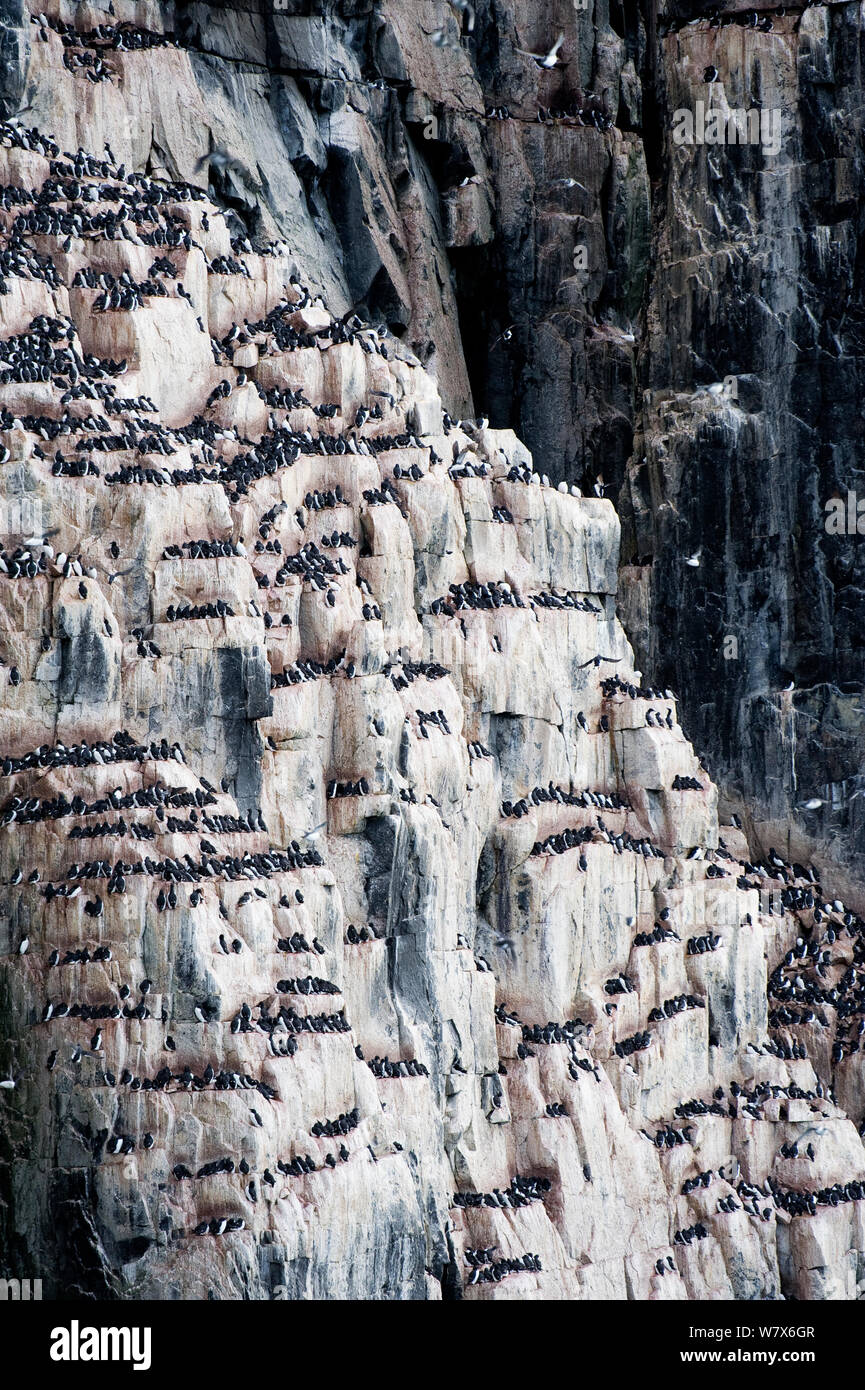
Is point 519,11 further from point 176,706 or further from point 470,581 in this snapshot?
point 176,706

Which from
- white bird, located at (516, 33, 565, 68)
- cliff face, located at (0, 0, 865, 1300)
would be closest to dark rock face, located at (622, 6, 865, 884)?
cliff face, located at (0, 0, 865, 1300)

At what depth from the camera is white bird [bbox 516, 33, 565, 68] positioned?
325 feet

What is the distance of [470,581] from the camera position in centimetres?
8062

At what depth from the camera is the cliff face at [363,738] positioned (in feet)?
217

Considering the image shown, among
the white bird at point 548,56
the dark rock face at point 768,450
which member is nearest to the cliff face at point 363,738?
the dark rock face at point 768,450

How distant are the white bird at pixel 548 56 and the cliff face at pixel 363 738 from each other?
2231mm

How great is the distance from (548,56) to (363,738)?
114ft

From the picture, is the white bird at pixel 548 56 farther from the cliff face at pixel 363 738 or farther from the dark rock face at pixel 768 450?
the dark rock face at pixel 768 450

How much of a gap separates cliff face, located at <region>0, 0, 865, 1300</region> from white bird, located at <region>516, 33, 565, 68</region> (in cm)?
223

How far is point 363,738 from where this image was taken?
73.7m

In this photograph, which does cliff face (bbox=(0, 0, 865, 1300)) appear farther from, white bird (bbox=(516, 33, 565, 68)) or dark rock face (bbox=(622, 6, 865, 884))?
white bird (bbox=(516, 33, 565, 68))
